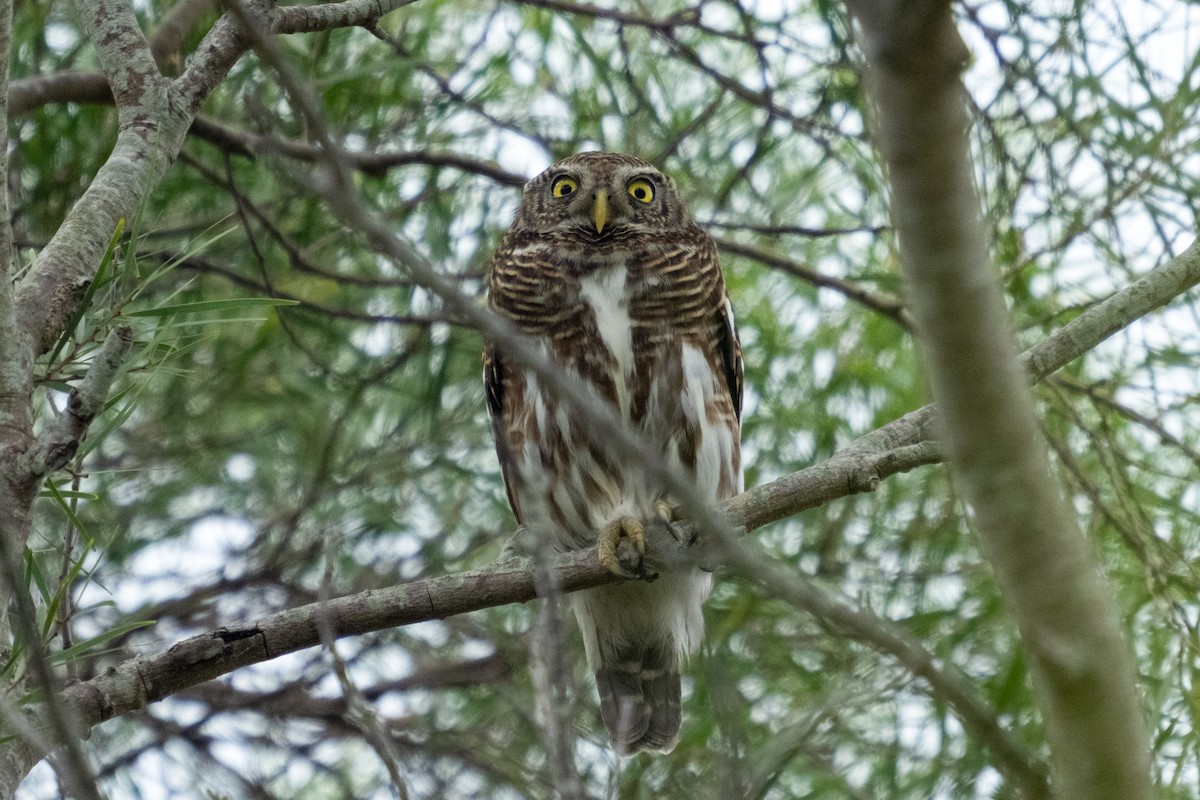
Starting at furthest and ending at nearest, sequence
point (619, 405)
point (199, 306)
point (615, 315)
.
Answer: point (615, 315) → point (619, 405) → point (199, 306)

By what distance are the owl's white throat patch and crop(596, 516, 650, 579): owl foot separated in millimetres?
494

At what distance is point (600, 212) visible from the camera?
13.5 ft

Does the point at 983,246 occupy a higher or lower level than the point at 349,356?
lower

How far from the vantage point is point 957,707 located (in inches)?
41.8

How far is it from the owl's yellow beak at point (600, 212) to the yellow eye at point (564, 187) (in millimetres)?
123

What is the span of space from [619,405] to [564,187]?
0.92 metres

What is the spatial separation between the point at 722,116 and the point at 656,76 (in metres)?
0.27

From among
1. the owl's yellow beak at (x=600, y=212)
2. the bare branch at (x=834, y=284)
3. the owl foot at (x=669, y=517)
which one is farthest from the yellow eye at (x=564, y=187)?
the owl foot at (x=669, y=517)

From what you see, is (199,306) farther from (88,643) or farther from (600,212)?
(600,212)

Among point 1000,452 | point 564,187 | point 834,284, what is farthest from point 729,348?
point 1000,452

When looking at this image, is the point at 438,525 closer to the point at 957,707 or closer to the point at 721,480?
the point at 721,480

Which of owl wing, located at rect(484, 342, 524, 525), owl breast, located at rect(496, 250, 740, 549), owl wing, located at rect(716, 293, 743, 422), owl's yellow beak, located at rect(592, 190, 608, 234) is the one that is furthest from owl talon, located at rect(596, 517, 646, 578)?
Result: owl's yellow beak, located at rect(592, 190, 608, 234)

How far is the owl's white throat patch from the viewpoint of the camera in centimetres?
373

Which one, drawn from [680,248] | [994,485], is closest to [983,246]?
[994,485]
